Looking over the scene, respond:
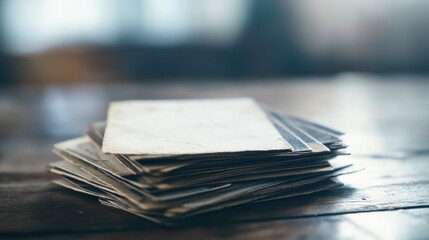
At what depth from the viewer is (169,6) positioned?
3951 millimetres

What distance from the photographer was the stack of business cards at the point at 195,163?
635 millimetres

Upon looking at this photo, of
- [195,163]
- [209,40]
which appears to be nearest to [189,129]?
[195,163]

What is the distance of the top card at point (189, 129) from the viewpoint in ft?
2.23

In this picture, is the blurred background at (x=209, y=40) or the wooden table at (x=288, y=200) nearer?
the wooden table at (x=288, y=200)

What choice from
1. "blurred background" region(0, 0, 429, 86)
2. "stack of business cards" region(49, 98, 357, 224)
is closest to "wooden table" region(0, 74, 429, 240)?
"stack of business cards" region(49, 98, 357, 224)

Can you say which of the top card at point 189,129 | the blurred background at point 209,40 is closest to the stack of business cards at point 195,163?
the top card at point 189,129

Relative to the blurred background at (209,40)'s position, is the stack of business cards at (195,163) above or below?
below

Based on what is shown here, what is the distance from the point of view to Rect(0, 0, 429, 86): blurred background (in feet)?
12.9

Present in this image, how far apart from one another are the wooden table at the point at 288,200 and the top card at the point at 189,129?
0.27 ft

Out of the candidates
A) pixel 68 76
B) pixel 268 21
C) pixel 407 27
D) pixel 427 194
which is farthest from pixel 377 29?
pixel 427 194

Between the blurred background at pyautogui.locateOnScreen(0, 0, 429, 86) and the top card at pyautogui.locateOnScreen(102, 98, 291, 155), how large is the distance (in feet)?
9.91

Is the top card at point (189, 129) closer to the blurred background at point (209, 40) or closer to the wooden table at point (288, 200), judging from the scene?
the wooden table at point (288, 200)

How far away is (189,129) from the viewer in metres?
0.80

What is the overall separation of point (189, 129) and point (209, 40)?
133 inches
